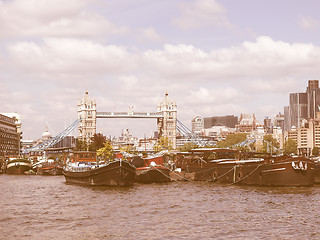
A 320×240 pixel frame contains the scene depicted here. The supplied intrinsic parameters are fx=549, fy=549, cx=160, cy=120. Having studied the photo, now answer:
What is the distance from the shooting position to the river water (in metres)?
30.8

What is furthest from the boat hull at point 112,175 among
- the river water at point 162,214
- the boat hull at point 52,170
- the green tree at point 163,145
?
the green tree at point 163,145

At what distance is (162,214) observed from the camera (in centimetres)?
3791

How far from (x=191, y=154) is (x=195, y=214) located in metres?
45.3

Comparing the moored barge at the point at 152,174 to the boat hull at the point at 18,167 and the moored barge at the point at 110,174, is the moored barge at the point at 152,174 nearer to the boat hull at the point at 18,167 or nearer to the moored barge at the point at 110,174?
the moored barge at the point at 110,174

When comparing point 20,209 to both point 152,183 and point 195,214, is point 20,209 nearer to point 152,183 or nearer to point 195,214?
point 195,214

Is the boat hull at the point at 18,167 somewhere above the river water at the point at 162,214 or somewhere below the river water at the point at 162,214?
above

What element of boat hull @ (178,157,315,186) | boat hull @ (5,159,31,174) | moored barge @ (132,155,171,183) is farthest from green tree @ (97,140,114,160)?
boat hull @ (178,157,315,186)

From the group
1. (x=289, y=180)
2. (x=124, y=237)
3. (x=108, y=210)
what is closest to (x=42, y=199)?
(x=108, y=210)

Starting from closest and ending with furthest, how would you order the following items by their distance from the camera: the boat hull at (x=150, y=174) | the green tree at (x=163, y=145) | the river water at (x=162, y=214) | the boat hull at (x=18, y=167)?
the river water at (x=162, y=214), the boat hull at (x=150, y=174), the boat hull at (x=18, y=167), the green tree at (x=163, y=145)

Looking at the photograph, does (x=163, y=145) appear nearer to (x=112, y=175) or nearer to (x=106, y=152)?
(x=106, y=152)

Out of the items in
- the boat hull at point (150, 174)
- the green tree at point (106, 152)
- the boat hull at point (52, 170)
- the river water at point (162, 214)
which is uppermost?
the green tree at point (106, 152)

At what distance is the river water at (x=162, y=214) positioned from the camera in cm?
3079

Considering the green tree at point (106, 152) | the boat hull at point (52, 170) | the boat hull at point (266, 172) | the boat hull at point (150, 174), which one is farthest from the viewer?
the green tree at point (106, 152)

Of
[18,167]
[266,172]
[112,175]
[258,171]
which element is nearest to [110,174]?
[112,175]
